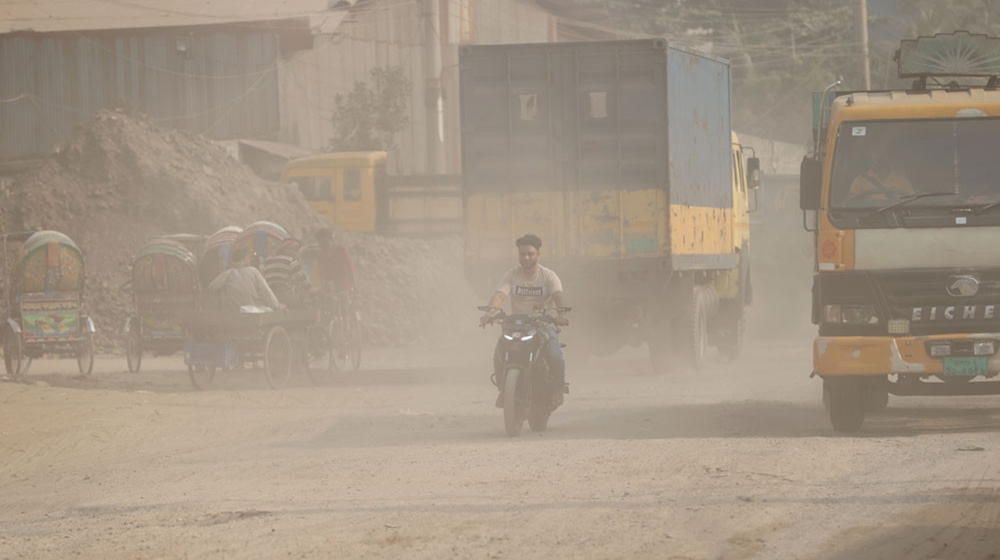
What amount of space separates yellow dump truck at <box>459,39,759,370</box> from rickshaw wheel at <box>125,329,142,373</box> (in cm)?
551

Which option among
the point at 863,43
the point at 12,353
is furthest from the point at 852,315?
the point at 863,43

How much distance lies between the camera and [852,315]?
12.5 metres

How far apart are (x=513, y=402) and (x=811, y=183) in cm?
308

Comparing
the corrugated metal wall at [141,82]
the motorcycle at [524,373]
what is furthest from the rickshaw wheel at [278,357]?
the corrugated metal wall at [141,82]

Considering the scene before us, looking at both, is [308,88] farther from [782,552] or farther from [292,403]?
[782,552]

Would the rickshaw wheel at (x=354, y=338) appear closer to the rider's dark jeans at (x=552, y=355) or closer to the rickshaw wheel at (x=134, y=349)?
the rickshaw wheel at (x=134, y=349)

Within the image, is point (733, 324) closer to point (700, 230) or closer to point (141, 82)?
point (700, 230)

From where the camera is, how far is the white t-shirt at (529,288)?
13992 mm

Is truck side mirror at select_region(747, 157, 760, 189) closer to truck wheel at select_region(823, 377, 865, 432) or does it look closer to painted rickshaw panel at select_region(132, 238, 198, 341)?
painted rickshaw panel at select_region(132, 238, 198, 341)

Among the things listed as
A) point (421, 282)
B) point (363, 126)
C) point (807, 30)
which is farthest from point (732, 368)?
point (807, 30)

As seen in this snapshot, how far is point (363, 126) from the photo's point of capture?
169ft

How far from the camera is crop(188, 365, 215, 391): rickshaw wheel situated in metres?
20.2

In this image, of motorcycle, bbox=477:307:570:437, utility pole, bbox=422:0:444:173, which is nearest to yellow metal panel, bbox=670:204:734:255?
motorcycle, bbox=477:307:570:437

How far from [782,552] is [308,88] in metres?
46.1
